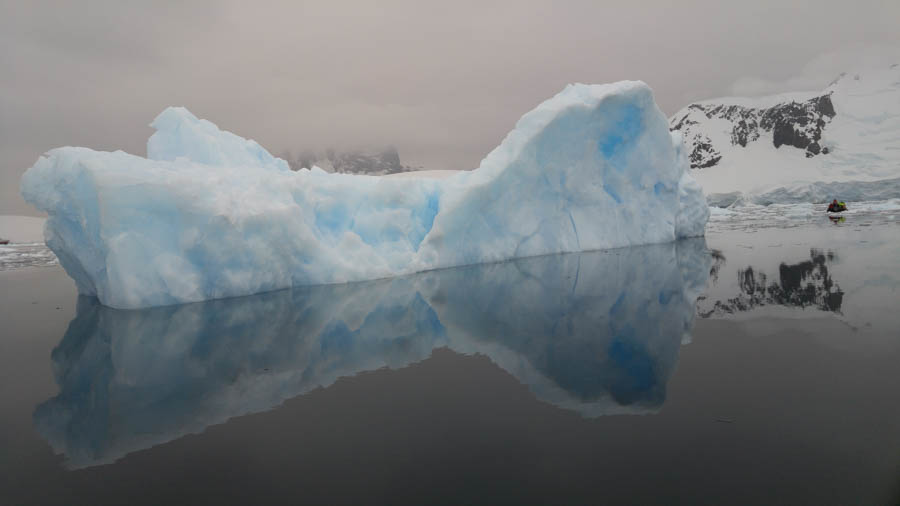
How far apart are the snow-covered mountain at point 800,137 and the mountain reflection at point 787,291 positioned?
57.5m

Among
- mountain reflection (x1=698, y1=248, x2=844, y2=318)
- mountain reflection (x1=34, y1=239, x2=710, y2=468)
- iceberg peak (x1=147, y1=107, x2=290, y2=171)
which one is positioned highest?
iceberg peak (x1=147, y1=107, x2=290, y2=171)

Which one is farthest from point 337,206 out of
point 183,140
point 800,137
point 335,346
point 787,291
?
point 800,137

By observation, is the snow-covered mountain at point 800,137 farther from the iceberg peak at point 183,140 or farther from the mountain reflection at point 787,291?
the iceberg peak at point 183,140

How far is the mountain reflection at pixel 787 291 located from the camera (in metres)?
5.84

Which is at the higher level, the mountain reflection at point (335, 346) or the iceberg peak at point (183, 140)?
the iceberg peak at point (183, 140)

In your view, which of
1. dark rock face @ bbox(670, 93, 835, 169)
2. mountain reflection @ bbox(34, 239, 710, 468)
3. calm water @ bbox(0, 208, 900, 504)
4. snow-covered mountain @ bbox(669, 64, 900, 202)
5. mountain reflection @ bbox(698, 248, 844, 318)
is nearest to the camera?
calm water @ bbox(0, 208, 900, 504)

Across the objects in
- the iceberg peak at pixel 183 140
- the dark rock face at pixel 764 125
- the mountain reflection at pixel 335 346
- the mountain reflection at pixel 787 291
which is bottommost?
the mountain reflection at pixel 335 346

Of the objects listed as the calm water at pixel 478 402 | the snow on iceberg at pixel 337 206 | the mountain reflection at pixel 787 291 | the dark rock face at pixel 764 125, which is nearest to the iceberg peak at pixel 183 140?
the snow on iceberg at pixel 337 206

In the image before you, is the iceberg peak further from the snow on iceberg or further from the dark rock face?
the dark rock face

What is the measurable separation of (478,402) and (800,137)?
92743 mm

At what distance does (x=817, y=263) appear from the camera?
355 inches

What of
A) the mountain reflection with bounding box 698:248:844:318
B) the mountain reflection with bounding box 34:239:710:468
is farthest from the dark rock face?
the mountain reflection with bounding box 34:239:710:468

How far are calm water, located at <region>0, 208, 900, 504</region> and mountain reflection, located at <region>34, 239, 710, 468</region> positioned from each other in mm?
31

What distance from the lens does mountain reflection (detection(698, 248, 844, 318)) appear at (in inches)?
230
